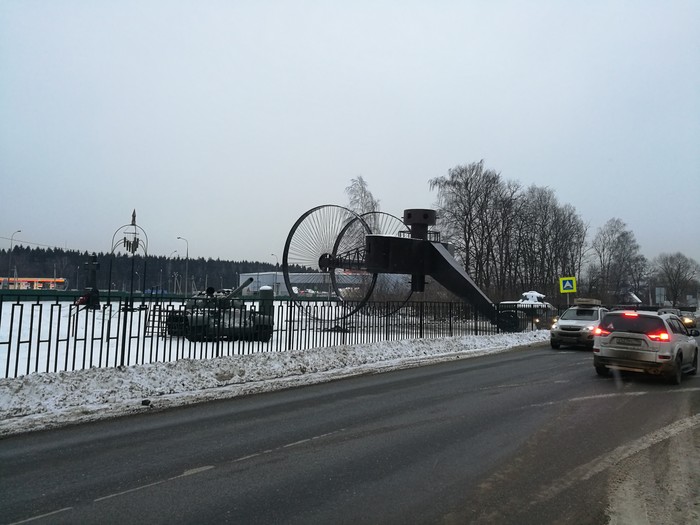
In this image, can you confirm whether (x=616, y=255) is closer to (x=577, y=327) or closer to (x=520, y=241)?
(x=520, y=241)

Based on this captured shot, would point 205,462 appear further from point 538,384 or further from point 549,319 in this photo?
point 549,319

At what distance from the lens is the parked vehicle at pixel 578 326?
2048cm

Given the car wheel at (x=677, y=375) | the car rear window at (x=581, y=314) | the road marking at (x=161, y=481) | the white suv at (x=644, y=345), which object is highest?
the car rear window at (x=581, y=314)

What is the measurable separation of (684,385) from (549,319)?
22787 millimetres

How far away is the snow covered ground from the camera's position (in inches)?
328

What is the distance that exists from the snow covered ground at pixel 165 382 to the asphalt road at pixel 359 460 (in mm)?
732

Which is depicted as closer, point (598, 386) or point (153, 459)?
point (153, 459)

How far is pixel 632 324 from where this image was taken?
1230cm

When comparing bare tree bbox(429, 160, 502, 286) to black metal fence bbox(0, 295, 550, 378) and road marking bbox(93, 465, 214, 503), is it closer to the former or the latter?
black metal fence bbox(0, 295, 550, 378)

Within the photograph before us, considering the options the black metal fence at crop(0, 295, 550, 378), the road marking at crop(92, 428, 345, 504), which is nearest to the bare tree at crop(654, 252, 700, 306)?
the black metal fence at crop(0, 295, 550, 378)

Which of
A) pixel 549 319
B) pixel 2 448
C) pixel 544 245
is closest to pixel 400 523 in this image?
pixel 2 448

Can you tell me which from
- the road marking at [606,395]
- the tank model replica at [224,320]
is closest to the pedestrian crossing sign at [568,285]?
the road marking at [606,395]

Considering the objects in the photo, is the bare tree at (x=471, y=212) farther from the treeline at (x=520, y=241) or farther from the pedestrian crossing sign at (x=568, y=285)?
the pedestrian crossing sign at (x=568, y=285)

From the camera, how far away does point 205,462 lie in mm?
5957
